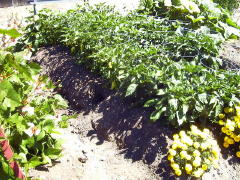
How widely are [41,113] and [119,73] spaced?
1004 mm

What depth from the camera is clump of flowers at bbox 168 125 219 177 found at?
2598 mm

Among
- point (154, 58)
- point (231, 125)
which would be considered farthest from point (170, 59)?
point (231, 125)

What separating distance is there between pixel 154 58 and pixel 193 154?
128 centimetres

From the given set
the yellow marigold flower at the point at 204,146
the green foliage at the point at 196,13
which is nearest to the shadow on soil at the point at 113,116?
the yellow marigold flower at the point at 204,146

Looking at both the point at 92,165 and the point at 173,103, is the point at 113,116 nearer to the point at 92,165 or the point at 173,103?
the point at 92,165

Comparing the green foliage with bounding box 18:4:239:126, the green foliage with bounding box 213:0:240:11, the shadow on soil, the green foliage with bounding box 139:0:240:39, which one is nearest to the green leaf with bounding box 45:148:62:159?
the shadow on soil

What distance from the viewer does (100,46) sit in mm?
3881

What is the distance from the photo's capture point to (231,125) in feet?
9.34

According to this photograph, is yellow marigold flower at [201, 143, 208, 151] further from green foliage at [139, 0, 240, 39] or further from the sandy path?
green foliage at [139, 0, 240, 39]

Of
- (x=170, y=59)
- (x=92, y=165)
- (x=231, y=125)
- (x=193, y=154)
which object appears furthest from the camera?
(x=170, y=59)

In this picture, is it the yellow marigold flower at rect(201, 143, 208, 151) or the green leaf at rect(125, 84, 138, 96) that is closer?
the yellow marigold flower at rect(201, 143, 208, 151)

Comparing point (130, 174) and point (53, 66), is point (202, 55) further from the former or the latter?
point (53, 66)

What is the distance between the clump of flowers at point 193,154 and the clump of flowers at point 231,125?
0.82ft

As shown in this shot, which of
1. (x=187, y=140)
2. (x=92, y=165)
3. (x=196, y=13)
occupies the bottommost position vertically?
(x=92, y=165)
